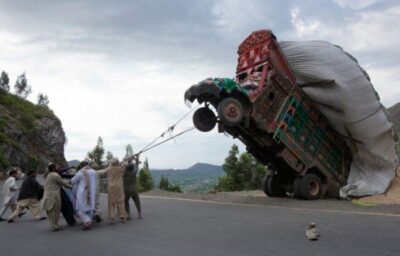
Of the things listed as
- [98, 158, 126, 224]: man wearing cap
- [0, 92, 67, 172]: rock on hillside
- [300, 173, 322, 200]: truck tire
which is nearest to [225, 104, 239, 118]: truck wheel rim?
[300, 173, 322, 200]: truck tire

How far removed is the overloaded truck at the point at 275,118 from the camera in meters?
12.9

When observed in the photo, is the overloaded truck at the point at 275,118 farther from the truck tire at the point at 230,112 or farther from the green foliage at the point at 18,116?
the green foliage at the point at 18,116

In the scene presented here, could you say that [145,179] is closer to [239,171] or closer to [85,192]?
[239,171]

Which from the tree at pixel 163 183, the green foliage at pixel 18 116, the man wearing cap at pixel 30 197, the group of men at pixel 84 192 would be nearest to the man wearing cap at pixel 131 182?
the group of men at pixel 84 192

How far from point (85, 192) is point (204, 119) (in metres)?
4.49

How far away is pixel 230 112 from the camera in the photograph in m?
12.8

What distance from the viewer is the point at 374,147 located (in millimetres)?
14039

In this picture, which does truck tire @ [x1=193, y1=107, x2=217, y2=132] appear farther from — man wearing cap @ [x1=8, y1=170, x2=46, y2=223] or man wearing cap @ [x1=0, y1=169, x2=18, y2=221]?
man wearing cap @ [x1=0, y1=169, x2=18, y2=221]

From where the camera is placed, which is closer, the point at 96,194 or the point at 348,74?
the point at 96,194

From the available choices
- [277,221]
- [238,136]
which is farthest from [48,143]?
[277,221]

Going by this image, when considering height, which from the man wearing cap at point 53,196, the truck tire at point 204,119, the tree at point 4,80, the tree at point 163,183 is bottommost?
the man wearing cap at point 53,196

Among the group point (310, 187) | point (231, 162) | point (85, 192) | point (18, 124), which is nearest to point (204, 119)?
point (310, 187)

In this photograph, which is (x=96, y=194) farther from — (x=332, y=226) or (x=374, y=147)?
(x=374, y=147)

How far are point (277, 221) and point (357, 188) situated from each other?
503 centimetres
